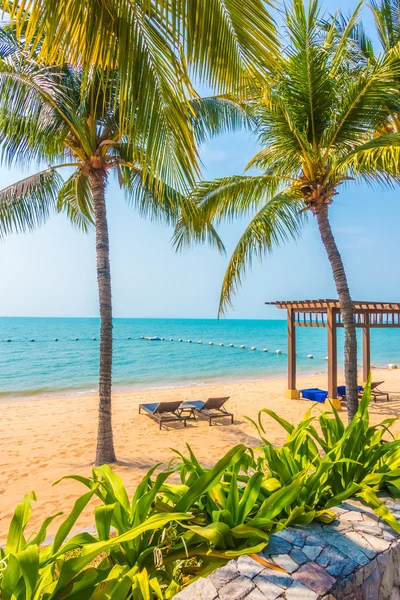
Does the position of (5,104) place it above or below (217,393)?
above

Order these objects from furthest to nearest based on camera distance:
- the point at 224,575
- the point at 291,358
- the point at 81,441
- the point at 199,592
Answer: the point at 291,358, the point at 81,441, the point at 224,575, the point at 199,592

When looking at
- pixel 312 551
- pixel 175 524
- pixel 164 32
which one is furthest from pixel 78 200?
pixel 312 551

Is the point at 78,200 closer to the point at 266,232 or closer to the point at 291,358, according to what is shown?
the point at 266,232

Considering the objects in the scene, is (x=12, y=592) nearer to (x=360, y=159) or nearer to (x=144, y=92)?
(x=144, y=92)

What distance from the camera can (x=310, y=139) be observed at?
262 inches

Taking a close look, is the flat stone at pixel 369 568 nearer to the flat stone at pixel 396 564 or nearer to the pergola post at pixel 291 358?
the flat stone at pixel 396 564

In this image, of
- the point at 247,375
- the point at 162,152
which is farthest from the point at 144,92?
the point at 247,375

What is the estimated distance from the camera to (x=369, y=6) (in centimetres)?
762

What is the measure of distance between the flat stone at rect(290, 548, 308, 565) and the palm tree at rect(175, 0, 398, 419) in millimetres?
4725

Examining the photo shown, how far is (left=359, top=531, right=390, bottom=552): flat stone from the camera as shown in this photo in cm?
184

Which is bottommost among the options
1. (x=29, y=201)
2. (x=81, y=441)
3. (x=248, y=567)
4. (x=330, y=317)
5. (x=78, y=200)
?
(x=81, y=441)

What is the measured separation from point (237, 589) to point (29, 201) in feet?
25.2

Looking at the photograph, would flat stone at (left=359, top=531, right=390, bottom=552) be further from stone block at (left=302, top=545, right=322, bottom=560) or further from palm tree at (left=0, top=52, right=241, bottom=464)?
palm tree at (left=0, top=52, right=241, bottom=464)

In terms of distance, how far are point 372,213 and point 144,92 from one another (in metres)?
13.1
